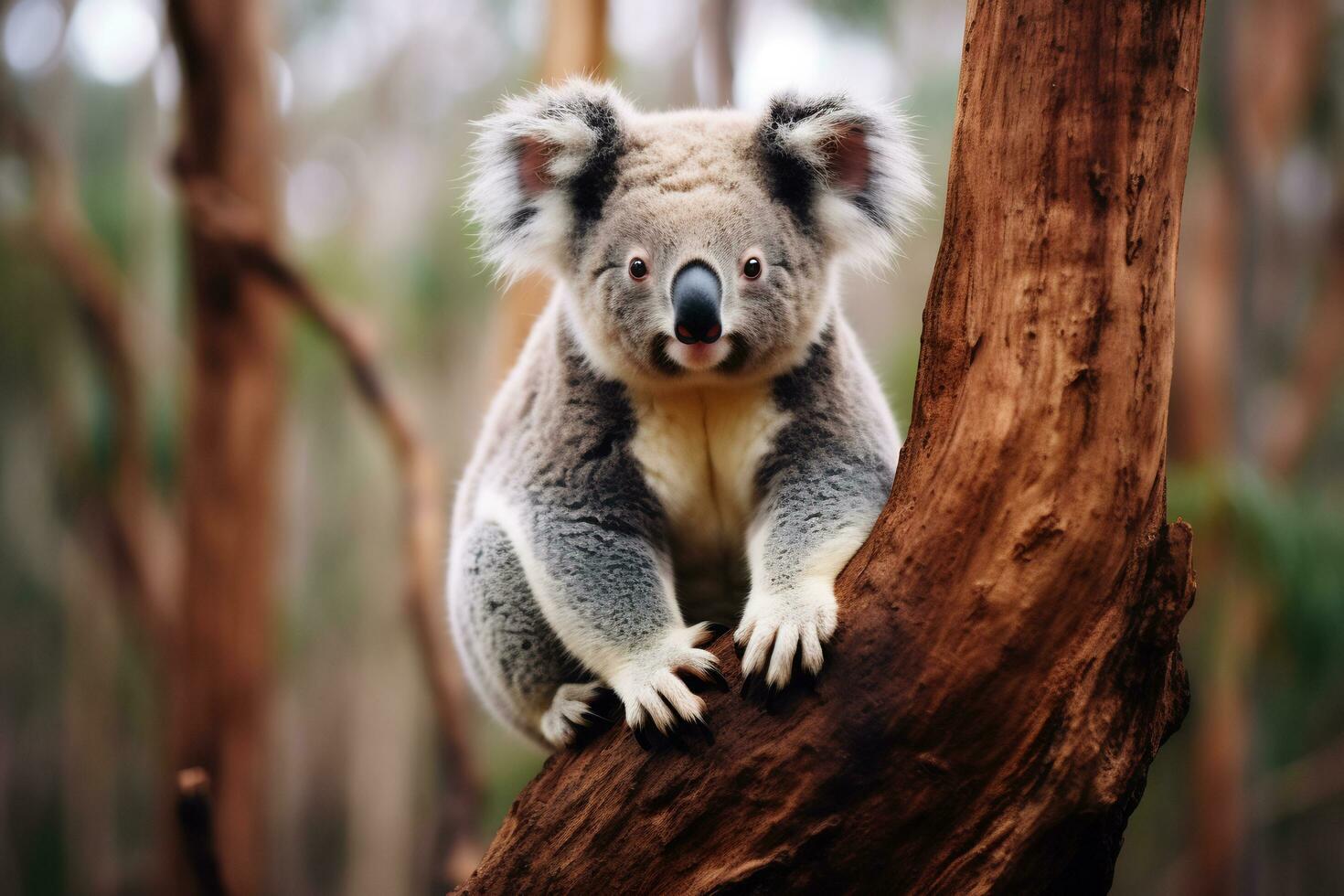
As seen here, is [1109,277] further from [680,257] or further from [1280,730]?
[1280,730]

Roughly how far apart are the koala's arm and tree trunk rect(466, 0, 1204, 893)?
24 centimetres

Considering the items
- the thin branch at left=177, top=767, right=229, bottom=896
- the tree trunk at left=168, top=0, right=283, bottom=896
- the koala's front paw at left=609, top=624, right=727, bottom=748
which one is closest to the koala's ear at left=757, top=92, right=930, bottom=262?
the koala's front paw at left=609, top=624, right=727, bottom=748

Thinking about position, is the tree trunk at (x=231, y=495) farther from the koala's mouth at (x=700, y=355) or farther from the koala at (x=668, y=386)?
the koala's mouth at (x=700, y=355)

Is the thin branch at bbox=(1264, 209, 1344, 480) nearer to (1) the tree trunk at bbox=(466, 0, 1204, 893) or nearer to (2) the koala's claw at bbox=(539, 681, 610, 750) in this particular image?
(1) the tree trunk at bbox=(466, 0, 1204, 893)

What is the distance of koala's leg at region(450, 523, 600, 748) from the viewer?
8.96ft

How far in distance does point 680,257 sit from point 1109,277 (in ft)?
3.01

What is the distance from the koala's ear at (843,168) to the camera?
2613mm

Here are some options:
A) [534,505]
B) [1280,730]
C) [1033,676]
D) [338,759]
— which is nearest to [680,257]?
[534,505]

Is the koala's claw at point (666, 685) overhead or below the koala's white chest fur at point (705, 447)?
below

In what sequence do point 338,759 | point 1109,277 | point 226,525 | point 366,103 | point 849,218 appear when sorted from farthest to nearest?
point 338,759 → point 366,103 → point 226,525 → point 849,218 → point 1109,277

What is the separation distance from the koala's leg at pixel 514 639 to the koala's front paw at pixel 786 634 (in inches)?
21.7

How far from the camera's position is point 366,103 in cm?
1986

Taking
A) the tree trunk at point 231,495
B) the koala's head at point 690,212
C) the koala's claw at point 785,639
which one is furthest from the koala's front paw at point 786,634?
the tree trunk at point 231,495

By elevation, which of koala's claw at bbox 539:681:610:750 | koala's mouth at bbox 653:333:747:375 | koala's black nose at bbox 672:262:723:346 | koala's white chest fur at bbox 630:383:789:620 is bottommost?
koala's claw at bbox 539:681:610:750
